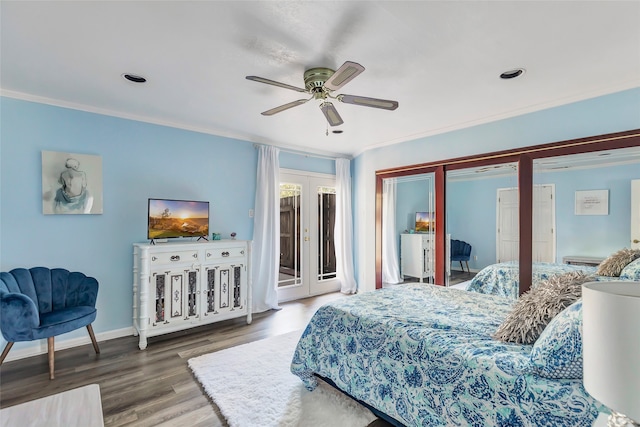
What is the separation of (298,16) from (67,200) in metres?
3.06

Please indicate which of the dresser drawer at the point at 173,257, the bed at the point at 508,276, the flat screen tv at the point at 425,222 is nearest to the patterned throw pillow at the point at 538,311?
the bed at the point at 508,276

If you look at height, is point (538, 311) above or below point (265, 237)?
below

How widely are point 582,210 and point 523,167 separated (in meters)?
0.70

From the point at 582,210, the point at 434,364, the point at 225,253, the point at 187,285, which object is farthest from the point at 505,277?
the point at 187,285

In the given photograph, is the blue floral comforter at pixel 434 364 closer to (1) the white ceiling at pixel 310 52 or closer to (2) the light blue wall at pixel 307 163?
(1) the white ceiling at pixel 310 52

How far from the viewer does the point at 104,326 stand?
3.48 metres

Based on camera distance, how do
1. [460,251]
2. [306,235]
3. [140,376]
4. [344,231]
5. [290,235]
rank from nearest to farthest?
[140,376] → [460,251] → [290,235] → [306,235] → [344,231]

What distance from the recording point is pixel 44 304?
2963mm

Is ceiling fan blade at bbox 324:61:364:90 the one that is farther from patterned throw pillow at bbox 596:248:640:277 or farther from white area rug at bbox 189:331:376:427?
patterned throw pillow at bbox 596:248:640:277

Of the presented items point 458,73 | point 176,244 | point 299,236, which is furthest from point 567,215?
point 176,244

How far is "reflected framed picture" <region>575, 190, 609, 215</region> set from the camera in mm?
2932

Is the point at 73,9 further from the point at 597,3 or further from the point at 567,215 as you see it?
the point at 567,215

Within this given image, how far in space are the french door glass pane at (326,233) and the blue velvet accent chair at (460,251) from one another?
7.26 feet

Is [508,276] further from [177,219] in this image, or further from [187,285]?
[177,219]
